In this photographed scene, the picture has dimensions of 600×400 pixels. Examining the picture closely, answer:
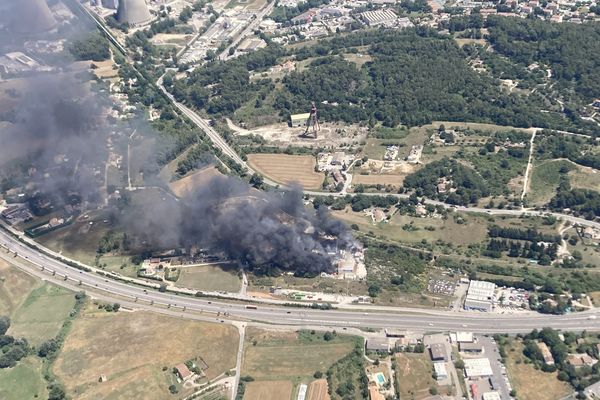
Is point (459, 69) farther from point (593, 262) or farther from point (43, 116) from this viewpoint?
point (43, 116)

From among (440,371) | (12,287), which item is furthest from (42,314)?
(440,371)

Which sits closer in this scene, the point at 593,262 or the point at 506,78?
the point at 593,262

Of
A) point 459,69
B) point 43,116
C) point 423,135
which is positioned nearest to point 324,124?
point 423,135

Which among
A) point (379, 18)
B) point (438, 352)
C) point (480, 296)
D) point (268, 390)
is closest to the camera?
point (268, 390)

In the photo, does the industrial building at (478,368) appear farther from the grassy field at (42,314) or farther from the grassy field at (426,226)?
the grassy field at (42,314)

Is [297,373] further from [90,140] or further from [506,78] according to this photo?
[506,78]

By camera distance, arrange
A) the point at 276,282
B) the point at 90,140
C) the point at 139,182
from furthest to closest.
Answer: the point at 90,140 → the point at 139,182 → the point at 276,282

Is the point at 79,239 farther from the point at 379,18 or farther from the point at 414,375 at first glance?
the point at 379,18

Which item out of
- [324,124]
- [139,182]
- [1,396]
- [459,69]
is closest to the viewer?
[1,396]
